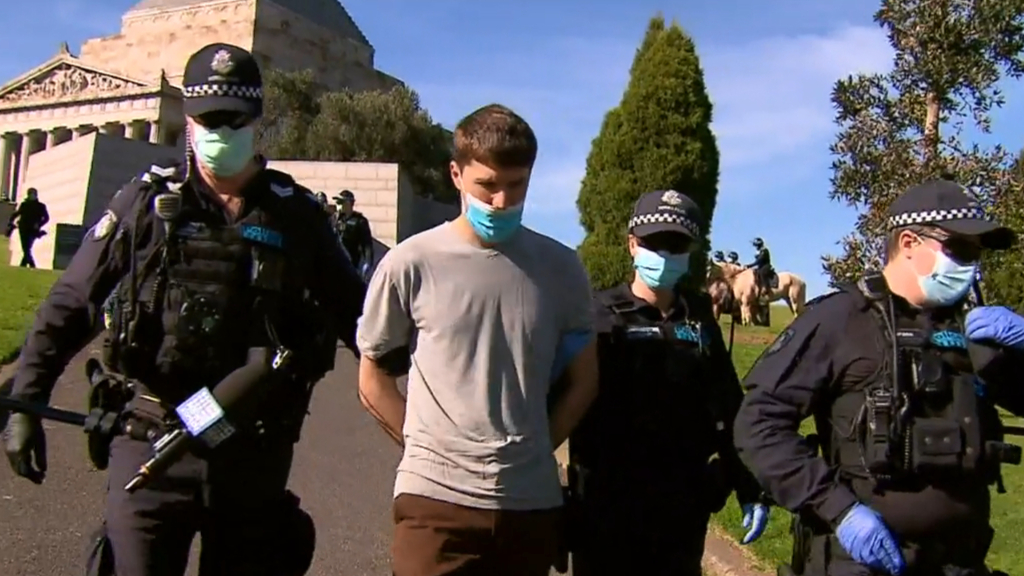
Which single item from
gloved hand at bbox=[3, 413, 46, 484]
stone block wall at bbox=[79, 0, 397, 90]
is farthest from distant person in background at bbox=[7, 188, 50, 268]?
stone block wall at bbox=[79, 0, 397, 90]

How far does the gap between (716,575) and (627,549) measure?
237cm

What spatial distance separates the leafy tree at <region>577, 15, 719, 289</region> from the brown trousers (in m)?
14.3

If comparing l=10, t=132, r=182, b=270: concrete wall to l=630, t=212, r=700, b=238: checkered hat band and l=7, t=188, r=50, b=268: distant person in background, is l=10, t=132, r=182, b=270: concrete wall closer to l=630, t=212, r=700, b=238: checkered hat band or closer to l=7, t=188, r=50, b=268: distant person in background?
l=7, t=188, r=50, b=268: distant person in background

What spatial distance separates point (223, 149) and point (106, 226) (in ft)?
1.37

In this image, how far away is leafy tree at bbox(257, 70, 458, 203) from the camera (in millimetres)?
48625

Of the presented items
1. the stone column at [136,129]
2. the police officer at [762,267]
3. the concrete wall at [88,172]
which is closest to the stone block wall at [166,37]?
the stone column at [136,129]

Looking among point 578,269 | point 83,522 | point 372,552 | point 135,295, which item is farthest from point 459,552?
point 83,522

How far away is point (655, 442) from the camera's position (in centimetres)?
402

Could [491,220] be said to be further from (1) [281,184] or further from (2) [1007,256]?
(2) [1007,256]

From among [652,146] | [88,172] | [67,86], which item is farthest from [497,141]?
[67,86]

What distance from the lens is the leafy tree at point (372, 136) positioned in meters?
48.6

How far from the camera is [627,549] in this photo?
13.2 feet

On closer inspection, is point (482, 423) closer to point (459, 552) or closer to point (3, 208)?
point (459, 552)

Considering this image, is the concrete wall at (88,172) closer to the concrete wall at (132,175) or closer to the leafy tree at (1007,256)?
the concrete wall at (132,175)
